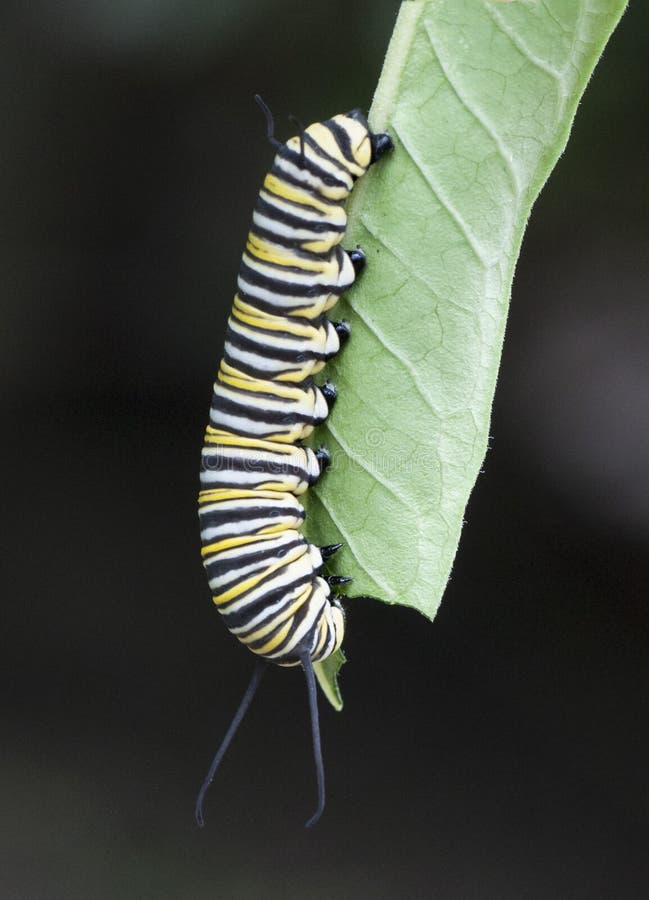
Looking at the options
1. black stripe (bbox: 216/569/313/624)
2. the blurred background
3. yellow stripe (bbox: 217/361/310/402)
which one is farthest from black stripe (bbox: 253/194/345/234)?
the blurred background

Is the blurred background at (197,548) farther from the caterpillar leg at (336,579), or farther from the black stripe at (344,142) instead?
the caterpillar leg at (336,579)

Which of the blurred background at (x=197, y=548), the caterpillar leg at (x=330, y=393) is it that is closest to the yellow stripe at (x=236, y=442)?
the caterpillar leg at (x=330, y=393)

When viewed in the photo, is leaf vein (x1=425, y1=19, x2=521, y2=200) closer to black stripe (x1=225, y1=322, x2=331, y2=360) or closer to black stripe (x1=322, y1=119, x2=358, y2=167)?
black stripe (x1=322, y1=119, x2=358, y2=167)

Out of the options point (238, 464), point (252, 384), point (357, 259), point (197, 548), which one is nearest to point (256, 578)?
point (238, 464)

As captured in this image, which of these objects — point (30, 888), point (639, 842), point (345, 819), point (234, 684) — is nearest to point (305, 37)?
point (234, 684)

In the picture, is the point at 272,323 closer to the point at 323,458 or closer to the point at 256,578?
the point at 323,458

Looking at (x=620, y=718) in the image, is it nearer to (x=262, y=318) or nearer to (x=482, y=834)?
(x=482, y=834)
